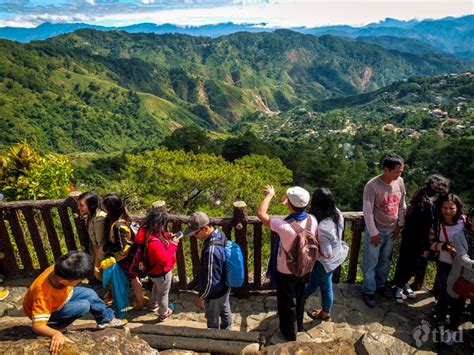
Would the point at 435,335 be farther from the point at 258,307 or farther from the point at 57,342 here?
the point at 57,342

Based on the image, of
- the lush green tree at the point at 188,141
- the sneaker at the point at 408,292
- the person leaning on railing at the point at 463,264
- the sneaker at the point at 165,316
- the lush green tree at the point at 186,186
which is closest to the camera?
the person leaning on railing at the point at 463,264

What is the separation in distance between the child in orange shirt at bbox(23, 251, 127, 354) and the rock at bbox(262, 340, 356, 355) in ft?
7.02

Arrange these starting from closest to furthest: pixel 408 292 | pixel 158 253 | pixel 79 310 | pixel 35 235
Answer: pixel 79 310 < pixel 158 253 < pixel 408 292 < pixel 35 235

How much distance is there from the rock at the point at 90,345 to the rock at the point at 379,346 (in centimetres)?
222

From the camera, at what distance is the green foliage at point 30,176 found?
813 centimetres

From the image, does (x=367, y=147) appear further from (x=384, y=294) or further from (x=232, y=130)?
(x=384, y=294)

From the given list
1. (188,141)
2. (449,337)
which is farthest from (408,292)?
(188,141)

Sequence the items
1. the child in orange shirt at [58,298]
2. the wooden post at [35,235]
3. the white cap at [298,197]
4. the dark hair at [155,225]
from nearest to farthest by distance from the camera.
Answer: the child in orange shirt at [58,298] → the white cap at [298,197] → the dark hair at [155,225] → the wooden post at [35,235]

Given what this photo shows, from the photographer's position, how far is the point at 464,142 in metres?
49.7

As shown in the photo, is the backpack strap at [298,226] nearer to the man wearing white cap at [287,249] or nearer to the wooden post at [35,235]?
the man wearing white cap at [287,249]

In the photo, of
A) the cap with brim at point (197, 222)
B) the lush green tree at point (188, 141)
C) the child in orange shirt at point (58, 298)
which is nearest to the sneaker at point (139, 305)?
the child in orange shirt at point (58, 298)

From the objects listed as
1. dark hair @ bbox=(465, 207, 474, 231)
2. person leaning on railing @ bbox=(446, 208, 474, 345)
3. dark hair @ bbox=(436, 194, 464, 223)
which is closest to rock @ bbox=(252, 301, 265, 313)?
person leaning on railing @ bbox=(446, 208, 474, 345)

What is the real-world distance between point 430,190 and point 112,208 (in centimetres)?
438

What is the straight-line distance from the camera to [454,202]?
14.8 feet
